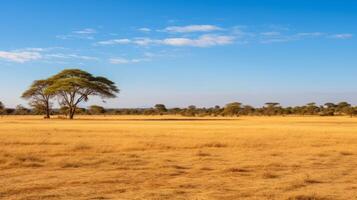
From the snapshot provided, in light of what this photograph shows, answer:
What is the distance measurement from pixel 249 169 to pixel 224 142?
1175cm

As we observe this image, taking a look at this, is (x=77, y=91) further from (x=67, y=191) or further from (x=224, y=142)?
(x=67, y=191)

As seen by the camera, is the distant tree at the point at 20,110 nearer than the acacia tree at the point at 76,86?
No

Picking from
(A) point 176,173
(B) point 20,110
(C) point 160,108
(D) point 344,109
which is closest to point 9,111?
(B) point 20,110

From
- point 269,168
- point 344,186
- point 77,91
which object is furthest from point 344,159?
point 77,91

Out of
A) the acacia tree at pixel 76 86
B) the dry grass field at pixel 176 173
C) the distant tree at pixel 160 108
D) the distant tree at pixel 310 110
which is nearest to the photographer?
the dry grass field at pixel 176 173

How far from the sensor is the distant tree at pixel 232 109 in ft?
459

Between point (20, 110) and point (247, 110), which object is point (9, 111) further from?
point (247, 110)

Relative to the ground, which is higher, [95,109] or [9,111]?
[95,109]

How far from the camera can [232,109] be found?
5527 inches

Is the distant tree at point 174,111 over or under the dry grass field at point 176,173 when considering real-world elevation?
over

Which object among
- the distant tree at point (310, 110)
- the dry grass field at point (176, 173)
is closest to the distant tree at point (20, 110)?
Result: the distant tree at point (310, 110)

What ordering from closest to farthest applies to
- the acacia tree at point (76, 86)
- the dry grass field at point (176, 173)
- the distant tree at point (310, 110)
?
1. the dry grass field at point (176, 173)
2. the acacia tree at point (76, 86)
3. the distant tree at point (310, 110)

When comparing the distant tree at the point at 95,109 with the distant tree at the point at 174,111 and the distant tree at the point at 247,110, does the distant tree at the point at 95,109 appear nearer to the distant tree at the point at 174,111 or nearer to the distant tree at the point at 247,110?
the distant tree at the point at 174,111

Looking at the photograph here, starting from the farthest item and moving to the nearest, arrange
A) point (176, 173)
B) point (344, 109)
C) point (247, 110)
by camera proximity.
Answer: point (247, 110) → point (344, 109) → point (176, 173)
